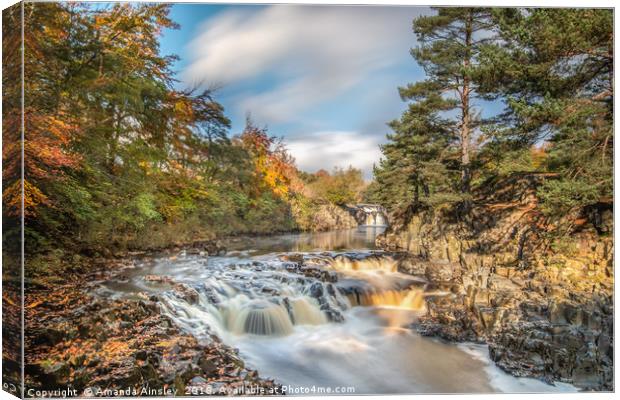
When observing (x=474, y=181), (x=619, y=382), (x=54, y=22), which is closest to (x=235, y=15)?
(x=54, y=22)

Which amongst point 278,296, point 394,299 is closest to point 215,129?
point 278,296

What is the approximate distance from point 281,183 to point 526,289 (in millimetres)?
3402

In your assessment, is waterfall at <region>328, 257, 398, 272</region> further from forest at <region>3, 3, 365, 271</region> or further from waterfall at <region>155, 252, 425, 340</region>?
forest at <region>3, 3, 365, 271</region>

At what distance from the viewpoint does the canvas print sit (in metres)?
3.12

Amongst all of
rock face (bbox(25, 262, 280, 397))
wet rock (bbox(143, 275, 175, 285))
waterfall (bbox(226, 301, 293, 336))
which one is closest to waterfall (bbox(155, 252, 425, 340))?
waterfall (bbox(226, 301, 293, 336))

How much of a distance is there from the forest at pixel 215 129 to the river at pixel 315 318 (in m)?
0.49

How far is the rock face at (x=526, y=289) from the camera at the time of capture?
3377mm

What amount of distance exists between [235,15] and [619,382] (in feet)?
19.2

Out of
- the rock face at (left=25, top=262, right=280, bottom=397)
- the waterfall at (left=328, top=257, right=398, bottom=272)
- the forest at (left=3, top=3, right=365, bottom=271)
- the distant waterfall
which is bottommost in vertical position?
the rock face at (left=25, top=262, right=280, bottom=397)

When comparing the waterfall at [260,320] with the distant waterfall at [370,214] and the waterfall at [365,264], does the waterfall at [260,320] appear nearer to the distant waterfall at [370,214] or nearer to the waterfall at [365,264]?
the waterfall at [365,264]

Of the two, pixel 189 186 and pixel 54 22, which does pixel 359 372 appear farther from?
pixel 54 22

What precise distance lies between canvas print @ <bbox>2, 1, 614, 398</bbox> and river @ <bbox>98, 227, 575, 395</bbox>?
0.02 meters

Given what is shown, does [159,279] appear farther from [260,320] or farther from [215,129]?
[215,129]

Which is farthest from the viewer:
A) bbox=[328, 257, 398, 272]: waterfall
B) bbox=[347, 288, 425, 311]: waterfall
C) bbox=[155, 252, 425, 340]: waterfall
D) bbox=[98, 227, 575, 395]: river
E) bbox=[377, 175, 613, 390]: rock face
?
bbox=[328, 257, 398, 272]: waterfall
